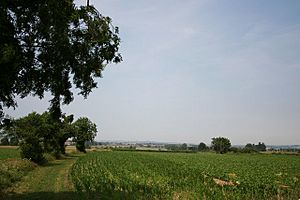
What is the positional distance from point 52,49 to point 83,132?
89.1 meters

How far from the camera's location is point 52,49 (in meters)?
16.0

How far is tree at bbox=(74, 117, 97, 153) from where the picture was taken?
10100 cm

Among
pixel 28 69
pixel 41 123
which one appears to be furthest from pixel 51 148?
pixel 28 69

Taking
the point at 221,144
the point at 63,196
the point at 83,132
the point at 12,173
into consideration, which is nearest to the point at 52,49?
the point at 63,196

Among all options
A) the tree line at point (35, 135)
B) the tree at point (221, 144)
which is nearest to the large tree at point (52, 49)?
the tree line at point (35, 135)

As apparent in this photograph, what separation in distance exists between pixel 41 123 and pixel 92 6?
37.3m

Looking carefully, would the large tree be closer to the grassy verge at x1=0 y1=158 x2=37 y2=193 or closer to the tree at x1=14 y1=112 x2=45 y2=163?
the grassy verge at x1=0 y1=158 x2=37 y2=193

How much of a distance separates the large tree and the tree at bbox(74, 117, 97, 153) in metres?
82.1

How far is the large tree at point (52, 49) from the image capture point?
13891 millimetres

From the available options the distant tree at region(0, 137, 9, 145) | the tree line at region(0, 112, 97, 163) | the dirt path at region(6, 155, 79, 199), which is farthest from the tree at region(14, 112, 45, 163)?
the distant tree at region(0, 137, 9, 145)

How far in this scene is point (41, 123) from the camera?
49469 mm

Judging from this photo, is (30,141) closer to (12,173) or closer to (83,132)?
(12,173)

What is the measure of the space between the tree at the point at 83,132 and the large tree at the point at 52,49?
82071mm

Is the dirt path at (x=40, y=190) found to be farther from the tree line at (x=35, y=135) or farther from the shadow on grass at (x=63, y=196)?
the tree line at (x=35, y=135)
